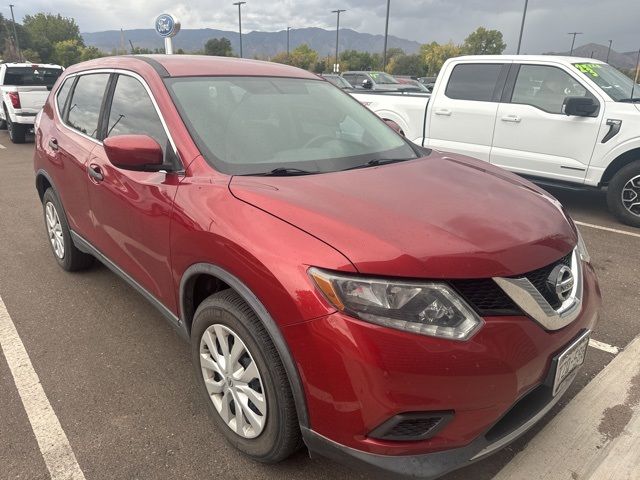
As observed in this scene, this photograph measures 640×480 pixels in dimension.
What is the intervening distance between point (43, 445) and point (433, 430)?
6.06 ft

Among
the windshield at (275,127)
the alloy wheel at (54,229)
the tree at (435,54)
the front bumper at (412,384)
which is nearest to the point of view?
the front bumper at (412,384)

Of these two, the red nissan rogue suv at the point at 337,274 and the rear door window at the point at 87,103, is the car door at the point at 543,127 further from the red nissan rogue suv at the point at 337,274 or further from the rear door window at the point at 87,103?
the rear door window at the point at 87,103

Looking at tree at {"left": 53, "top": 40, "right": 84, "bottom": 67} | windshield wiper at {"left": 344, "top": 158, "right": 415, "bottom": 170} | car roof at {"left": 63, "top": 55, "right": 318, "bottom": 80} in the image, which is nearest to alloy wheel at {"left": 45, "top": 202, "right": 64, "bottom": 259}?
car roof at {"left": 63, "top": 55, "right": 318, "bottom": 80}

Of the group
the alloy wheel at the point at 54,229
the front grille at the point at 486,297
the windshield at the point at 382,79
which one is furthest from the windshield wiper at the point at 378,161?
the windshield at the point at 382,79

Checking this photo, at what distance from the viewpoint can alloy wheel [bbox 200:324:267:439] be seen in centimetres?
203

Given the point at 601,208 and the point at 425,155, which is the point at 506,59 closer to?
the point at 601,208

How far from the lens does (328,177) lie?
7.68 feet

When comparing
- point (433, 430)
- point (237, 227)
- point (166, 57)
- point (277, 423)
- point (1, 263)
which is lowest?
point (1, 263)

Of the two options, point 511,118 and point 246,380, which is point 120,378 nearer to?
point 246,380

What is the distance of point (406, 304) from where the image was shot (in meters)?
1.66

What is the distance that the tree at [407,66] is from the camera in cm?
7506

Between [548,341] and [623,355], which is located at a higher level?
[548,341]

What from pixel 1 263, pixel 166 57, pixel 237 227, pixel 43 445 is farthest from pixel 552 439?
pixel 1 263

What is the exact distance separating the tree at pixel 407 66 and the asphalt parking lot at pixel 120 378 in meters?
75.3
